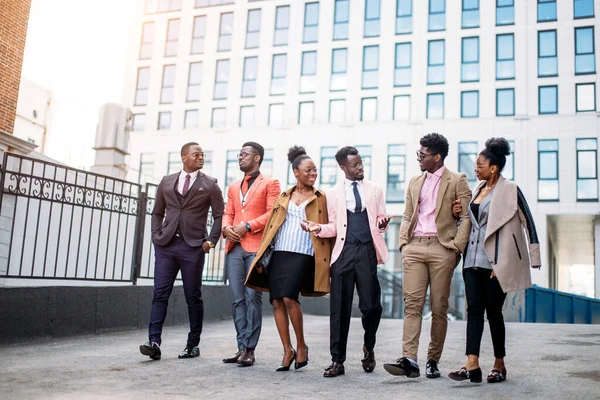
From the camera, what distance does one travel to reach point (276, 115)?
1496 inches

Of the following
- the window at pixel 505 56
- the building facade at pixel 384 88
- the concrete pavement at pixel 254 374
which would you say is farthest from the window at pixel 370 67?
the concrete pavement at pixel 254 374

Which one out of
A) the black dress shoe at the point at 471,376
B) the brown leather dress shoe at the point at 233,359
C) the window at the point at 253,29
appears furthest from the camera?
the window at the point at 253,29

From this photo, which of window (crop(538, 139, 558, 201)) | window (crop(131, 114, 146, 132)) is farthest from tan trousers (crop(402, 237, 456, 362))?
window (crop(131, 114, 146, 132))

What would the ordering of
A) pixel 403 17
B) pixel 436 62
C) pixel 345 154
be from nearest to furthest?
pixel 345 154
pixel 436 62
pixel 403 17

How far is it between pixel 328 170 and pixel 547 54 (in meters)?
13.1

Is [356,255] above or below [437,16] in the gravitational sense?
below

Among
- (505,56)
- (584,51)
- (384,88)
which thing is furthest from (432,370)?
(584,51)

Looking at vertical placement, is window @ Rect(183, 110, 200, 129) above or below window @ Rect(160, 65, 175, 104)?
below

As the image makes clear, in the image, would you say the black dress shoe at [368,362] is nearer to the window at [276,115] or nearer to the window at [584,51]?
the window at [584,51]

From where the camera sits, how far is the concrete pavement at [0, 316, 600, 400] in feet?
14.8

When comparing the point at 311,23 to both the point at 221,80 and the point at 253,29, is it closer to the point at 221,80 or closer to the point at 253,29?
the point at 253,29

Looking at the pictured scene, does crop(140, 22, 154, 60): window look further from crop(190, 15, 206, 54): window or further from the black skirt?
the black skirt

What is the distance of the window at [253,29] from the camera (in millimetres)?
39312

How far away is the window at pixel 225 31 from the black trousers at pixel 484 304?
36.5m
